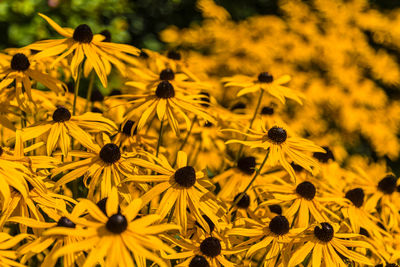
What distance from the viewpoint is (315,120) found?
469 cm

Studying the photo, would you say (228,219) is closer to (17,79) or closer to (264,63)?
(17,79)

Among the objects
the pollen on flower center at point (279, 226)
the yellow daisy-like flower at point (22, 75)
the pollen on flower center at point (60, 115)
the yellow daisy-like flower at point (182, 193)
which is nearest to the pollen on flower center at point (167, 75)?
the yellow daisy-like flower at point (22, 75)

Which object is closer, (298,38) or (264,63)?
(264,63)

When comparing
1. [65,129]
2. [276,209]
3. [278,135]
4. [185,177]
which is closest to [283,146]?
[278,135]

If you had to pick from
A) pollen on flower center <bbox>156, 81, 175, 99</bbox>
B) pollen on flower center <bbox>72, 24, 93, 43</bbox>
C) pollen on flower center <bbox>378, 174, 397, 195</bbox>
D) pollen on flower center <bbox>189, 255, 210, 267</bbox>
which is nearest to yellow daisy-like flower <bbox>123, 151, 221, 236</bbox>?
pollen on flower center <bbox>189, 255, 210, 267</bbox>

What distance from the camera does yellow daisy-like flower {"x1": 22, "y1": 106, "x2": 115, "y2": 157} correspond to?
178cm

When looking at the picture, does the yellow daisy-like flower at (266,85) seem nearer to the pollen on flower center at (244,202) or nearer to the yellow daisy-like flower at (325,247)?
the pollen on flower center at (244,202)

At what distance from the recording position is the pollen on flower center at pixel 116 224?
1.28 m

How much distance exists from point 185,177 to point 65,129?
558 millimetres

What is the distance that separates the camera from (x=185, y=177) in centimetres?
166

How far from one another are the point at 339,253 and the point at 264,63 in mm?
3064

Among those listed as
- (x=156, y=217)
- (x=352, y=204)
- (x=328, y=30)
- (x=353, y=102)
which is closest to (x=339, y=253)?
(x=352, y=204)

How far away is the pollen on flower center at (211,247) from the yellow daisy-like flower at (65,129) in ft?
1.92

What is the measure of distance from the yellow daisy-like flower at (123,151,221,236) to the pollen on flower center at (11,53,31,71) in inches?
30.4
